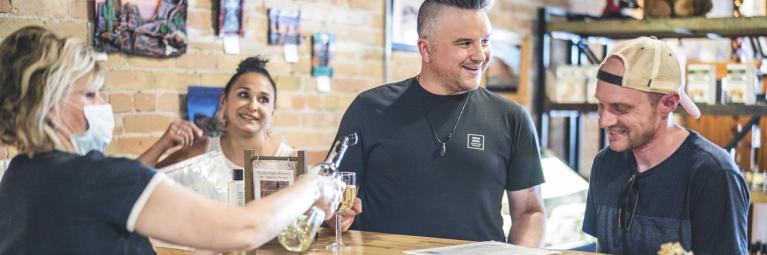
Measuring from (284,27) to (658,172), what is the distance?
7.86 feet

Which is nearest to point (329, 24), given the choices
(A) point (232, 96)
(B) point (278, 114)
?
(B) point (278, 114)

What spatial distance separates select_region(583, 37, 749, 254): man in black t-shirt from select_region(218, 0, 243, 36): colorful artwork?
6.67 feet

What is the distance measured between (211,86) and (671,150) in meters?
2.22

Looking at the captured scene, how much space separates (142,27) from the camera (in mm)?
3828

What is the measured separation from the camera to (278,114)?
4.53m

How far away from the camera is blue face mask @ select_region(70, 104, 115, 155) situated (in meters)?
2.01

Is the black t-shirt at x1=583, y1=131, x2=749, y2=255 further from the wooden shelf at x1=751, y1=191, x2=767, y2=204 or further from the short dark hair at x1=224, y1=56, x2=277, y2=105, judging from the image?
the wooden shelf at x1=751, y1=191, x2=767, y2=204

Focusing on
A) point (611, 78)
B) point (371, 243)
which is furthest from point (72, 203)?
point (611, 78)

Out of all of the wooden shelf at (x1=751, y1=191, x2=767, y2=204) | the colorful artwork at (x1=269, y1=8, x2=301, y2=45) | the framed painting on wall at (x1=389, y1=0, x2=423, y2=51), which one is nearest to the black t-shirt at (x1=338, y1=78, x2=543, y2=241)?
the colorful artwork at (x1=269, y1=8, x2=301, y2=45)

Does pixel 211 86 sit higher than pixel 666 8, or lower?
lower

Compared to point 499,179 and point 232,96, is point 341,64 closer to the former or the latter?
A: point 232,96

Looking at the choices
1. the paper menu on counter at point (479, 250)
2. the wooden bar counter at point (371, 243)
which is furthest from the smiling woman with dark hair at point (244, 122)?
the paper menu on counter at point (479, 250)

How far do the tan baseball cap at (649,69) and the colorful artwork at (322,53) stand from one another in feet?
7.60

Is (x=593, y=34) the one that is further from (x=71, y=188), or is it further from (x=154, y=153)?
(x=71, y=188)
